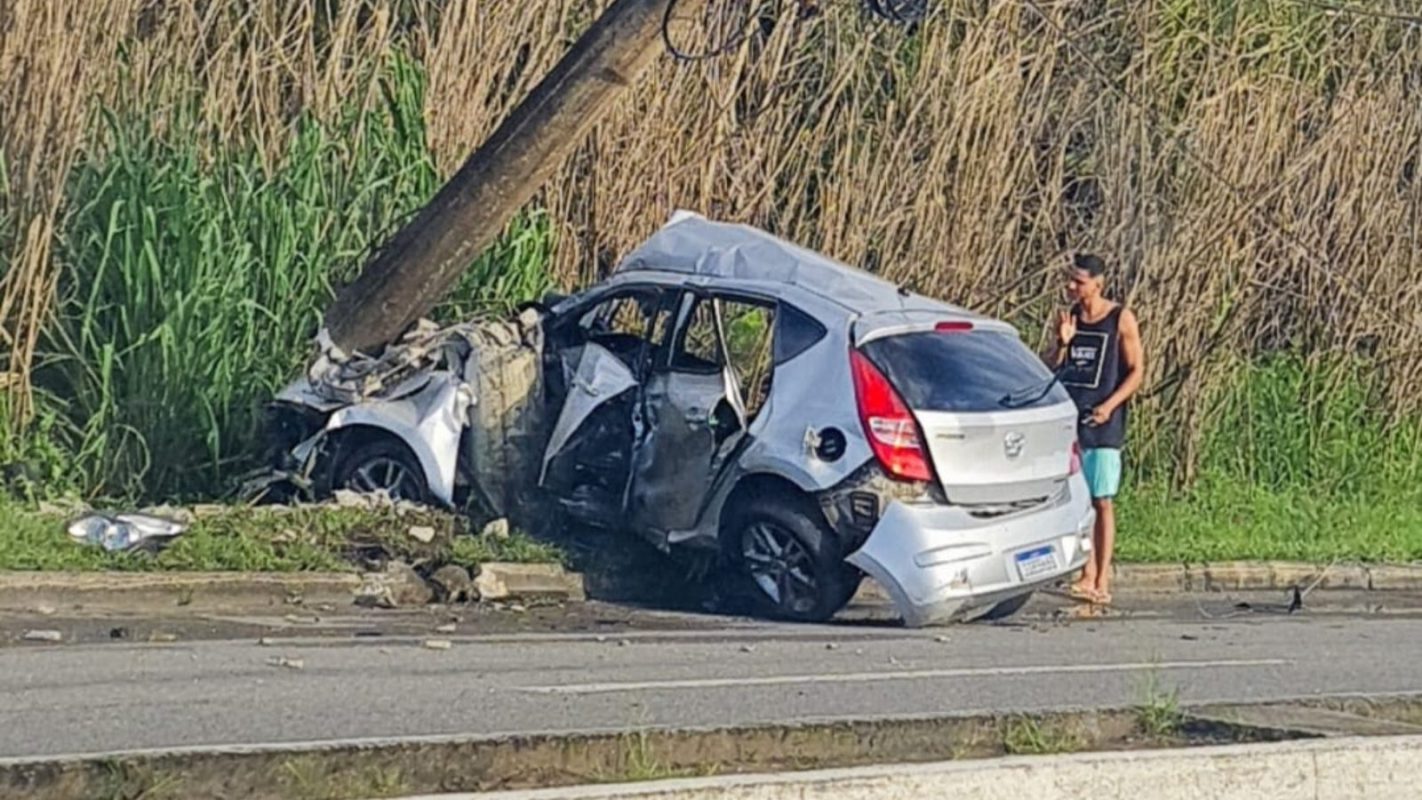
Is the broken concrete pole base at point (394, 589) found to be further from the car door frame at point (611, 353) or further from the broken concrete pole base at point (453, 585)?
the car door frame at point (611, 353)

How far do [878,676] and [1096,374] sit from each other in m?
4.12

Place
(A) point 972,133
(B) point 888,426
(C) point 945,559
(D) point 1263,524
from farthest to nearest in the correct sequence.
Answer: (A) point 972,133 < (D) point 1263,524 < (B) point 888,426 < (C) point 945,559

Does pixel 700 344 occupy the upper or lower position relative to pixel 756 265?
lower

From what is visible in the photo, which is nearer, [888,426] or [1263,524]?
[888,426]

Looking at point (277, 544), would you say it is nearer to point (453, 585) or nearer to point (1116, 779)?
point (453, 585)

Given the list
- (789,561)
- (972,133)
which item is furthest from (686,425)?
(972,133)

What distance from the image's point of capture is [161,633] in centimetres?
1071

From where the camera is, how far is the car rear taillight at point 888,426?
1141 centimetres

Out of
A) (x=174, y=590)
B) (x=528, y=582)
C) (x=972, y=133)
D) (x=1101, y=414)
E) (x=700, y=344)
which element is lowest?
(x=528, y=582)

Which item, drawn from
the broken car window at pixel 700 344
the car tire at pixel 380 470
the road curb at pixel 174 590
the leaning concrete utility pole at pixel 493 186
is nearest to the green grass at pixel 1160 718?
the broken car window at pixel 700 344

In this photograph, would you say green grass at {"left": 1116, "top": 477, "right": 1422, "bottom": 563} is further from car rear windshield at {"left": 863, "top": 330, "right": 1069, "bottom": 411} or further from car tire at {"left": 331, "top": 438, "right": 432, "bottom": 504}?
car tire at {"left": 331, "top": 438, "right": 432, "bottom": 504}

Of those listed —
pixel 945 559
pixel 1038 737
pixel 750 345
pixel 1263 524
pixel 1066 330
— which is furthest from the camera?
pixel 1263 524

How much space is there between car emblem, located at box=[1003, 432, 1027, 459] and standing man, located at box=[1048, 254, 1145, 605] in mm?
1581

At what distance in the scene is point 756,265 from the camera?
496 inches
